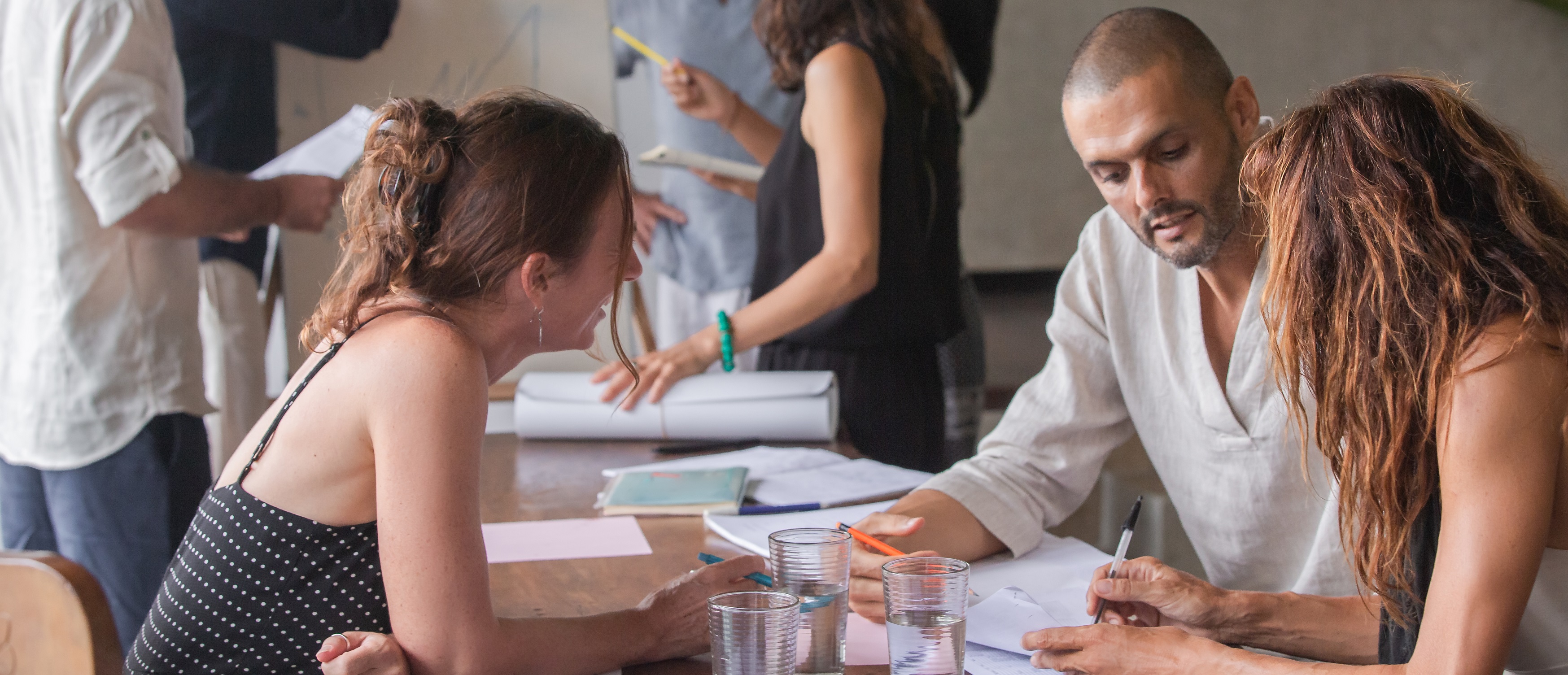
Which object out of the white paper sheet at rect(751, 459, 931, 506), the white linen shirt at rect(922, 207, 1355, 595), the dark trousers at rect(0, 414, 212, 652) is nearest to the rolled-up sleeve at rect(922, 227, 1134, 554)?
the white linen shirt at rect(922, 207, 1355, 595)

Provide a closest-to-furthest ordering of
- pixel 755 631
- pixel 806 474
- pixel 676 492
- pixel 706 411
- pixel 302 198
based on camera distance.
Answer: pixel 755 631 < pixel 676 492 < pixel 806 474 < pixel 706 411 < pixel 302 198

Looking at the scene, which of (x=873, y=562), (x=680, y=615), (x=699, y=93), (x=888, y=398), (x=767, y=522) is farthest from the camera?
(x=699, y=93)

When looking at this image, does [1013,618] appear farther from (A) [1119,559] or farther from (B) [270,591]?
(B) [270,591]

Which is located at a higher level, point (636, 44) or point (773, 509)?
point (636, 44)

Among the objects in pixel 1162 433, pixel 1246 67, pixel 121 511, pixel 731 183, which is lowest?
pixel 121 511

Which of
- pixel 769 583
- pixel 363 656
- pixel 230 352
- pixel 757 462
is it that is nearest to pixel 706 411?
pixel 757 462

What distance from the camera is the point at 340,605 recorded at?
0.90 m

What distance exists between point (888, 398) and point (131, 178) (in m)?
1.24

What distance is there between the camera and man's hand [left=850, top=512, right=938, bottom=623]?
1.00 m

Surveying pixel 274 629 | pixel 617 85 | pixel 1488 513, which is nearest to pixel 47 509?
pixel 274 629

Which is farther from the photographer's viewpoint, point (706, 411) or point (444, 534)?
point (706, 411)

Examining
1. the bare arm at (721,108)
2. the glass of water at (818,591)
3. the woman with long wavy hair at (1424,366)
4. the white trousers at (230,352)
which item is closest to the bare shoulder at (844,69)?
the bare arm at (721,108)

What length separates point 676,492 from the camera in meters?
1.42

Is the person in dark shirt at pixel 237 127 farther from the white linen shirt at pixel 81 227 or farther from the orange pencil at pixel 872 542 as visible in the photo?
the orange pencil at pixel 872 542
